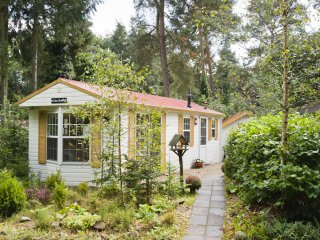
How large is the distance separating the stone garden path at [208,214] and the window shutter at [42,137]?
5.02m

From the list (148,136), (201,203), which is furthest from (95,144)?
(201,203)

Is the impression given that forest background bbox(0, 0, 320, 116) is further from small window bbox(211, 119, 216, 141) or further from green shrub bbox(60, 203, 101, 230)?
green shrub bbox(60, 203, 101, 230)

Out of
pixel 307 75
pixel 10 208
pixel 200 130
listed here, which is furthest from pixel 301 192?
pixel 200 130

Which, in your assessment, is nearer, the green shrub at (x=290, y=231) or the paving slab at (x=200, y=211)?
the green shrub at (x=290, y=231)

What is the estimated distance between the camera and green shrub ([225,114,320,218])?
4.05 metres

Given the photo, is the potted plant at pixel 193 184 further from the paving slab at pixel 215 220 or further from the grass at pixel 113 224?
the paving slab at pixel 215 220

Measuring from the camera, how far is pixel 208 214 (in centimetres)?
568

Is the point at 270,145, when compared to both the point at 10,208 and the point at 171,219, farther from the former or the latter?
the point at 10,208

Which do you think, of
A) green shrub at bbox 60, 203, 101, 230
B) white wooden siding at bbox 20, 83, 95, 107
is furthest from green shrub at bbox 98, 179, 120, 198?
white wooden siding at bbox 20, 83, 95, 107

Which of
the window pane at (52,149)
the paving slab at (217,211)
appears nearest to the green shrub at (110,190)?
the paving slab at (217,211)

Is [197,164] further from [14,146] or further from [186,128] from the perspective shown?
[14,146]

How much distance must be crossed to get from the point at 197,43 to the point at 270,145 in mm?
14476

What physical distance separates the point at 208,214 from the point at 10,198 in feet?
12.8

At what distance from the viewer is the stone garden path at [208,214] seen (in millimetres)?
4691
